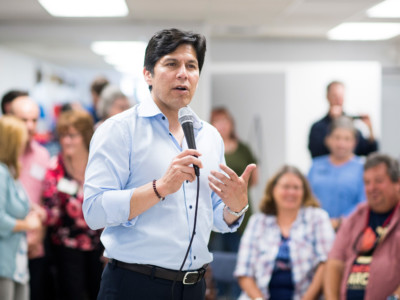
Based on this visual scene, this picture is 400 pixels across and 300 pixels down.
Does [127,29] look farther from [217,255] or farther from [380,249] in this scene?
[380,249]

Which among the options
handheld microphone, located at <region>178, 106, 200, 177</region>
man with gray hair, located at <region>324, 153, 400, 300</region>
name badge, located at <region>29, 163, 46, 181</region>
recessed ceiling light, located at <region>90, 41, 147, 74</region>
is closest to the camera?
handheld microphone, located at <region>178, 106, 200, 177</region>

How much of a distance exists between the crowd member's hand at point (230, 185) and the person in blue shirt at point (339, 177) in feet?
8.57

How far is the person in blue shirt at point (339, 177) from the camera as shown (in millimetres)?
4180

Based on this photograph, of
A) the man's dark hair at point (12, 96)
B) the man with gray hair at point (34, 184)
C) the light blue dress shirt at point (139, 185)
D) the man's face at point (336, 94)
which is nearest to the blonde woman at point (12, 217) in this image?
the man with gray hair at point (34, 184)

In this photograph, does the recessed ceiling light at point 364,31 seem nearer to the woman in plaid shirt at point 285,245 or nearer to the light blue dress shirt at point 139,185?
the woman in plaid shirt at point 285,245

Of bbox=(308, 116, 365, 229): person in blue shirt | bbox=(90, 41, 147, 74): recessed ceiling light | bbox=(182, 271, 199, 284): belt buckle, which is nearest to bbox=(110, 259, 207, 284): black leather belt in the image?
bbox=(182, 271, 199, 284): belt buckle

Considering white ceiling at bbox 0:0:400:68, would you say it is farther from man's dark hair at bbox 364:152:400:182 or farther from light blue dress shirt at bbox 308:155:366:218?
man's dark hair at bbox 364:152:400:182

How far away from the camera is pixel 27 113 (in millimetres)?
3791

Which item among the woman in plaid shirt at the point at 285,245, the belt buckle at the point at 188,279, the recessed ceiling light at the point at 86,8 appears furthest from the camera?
the recessed ceiling light at the point at 86,8

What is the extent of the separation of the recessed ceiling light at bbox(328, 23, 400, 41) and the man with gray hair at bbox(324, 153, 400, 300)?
348 cm

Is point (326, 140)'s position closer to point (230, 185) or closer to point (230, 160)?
point (230, 160)

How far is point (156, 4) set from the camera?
510 centimetres

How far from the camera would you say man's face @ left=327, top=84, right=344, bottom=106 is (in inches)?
199

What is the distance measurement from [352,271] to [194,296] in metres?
1.64
